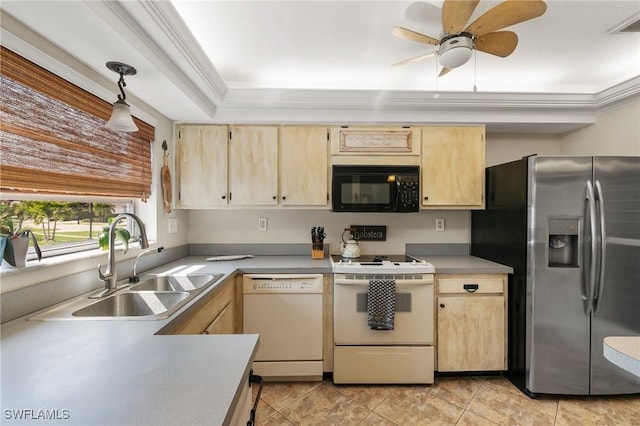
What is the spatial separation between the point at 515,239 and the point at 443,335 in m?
0.89

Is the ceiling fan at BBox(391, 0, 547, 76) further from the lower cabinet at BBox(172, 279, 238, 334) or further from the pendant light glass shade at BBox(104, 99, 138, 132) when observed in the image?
the lower cabinet at BBox(172, 279, 238, 334)

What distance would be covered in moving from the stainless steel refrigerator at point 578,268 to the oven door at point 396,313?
26.5 inches

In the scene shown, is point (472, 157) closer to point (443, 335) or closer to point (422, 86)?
point (422, 86)

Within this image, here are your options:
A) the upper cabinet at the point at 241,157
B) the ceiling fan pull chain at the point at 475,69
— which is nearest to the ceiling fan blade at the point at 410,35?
the ceiling fan pull chain at the point at 475,69

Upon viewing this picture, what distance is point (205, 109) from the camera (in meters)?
2.22

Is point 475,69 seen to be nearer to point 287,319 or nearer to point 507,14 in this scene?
point 507,14

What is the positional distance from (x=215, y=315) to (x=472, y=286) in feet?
6.06

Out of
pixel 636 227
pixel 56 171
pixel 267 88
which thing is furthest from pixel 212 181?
pixel 636 227

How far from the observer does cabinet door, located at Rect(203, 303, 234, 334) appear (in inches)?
67.4

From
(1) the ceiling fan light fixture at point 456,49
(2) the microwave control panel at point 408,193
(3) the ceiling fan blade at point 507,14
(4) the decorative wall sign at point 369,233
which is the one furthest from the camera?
(4) the decorative wall sign at point 369,233

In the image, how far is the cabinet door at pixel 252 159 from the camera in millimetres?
2502

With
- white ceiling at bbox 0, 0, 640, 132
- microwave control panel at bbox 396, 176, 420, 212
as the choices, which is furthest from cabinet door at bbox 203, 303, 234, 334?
microwave control panel at bbox 396, 176, 420, 212

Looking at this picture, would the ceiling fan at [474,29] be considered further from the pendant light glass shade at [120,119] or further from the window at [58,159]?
the window at [58,159]

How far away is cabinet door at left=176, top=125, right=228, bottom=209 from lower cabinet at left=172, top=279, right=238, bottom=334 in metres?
0.84
